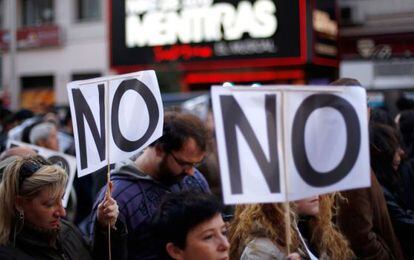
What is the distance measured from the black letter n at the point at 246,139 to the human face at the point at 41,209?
2.86ft

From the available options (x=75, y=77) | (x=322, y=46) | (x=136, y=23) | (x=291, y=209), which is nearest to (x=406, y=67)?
(x=322, y=46)

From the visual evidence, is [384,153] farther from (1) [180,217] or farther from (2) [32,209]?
(2) [32,209]

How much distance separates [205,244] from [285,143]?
0.48m

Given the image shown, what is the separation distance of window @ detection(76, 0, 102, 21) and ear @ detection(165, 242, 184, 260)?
19884 millimetres

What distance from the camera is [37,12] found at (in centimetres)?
2325

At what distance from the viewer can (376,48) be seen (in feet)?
55.5

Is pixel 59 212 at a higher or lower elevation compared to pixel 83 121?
lower

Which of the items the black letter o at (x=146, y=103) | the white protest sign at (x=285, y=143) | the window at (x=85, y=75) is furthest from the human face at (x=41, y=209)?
the window at (x=85, y=75)

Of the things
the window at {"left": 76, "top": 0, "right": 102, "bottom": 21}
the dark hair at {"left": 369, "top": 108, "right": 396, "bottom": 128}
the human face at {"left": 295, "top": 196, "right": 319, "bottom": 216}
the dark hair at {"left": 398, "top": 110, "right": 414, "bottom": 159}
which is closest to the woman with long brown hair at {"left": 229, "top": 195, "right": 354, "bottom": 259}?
the human face at {"left": 295, "top": 196, "right": 319, "bottom": 216}

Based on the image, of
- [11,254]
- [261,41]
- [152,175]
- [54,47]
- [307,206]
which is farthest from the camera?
[54,47]

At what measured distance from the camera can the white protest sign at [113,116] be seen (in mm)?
3055

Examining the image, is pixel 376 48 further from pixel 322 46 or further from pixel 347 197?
pixel 347 197

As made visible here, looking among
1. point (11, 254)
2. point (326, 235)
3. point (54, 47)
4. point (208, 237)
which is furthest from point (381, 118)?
point (54, 47)

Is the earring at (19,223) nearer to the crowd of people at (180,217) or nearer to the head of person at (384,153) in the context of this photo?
the crowd of people at (180,217)
